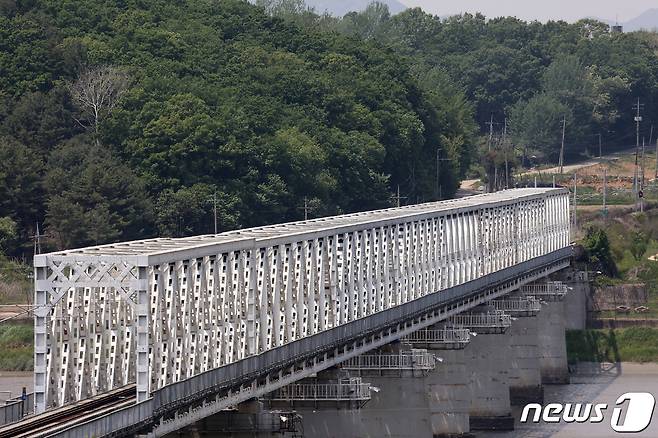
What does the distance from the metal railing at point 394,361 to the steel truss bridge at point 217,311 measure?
1072 millimetres

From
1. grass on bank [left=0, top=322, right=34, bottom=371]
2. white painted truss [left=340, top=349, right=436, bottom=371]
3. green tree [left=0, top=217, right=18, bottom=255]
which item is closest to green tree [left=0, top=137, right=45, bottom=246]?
green tree [left=0, top=217, right=18, bottom=255]

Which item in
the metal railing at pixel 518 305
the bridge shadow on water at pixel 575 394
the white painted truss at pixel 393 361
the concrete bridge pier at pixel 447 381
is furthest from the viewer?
the metal railing at pixel 518 305

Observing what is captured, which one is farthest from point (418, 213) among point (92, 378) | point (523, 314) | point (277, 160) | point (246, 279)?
point (277, 160)

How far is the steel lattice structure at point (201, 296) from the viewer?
2485 inches

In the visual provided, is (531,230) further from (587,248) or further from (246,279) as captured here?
(246,279)

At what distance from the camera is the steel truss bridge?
2479 inches

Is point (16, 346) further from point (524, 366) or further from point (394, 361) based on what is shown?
point (394, 361)

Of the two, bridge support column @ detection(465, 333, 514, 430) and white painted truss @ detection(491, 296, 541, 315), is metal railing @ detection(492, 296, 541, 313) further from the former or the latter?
bridge support column @ detection(465, 333, 514, 430)

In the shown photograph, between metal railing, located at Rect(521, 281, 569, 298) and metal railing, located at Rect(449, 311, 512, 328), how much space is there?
2057 cm

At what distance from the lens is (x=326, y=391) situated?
285ft

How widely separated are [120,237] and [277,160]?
26.6 meters

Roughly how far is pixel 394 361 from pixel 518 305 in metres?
41.1

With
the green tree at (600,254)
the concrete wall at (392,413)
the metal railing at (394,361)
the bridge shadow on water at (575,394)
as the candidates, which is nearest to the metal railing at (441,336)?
the bridge shadow on water at (575,394)

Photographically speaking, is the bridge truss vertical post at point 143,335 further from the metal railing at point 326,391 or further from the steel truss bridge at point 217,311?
the metal railing at point 326,391
